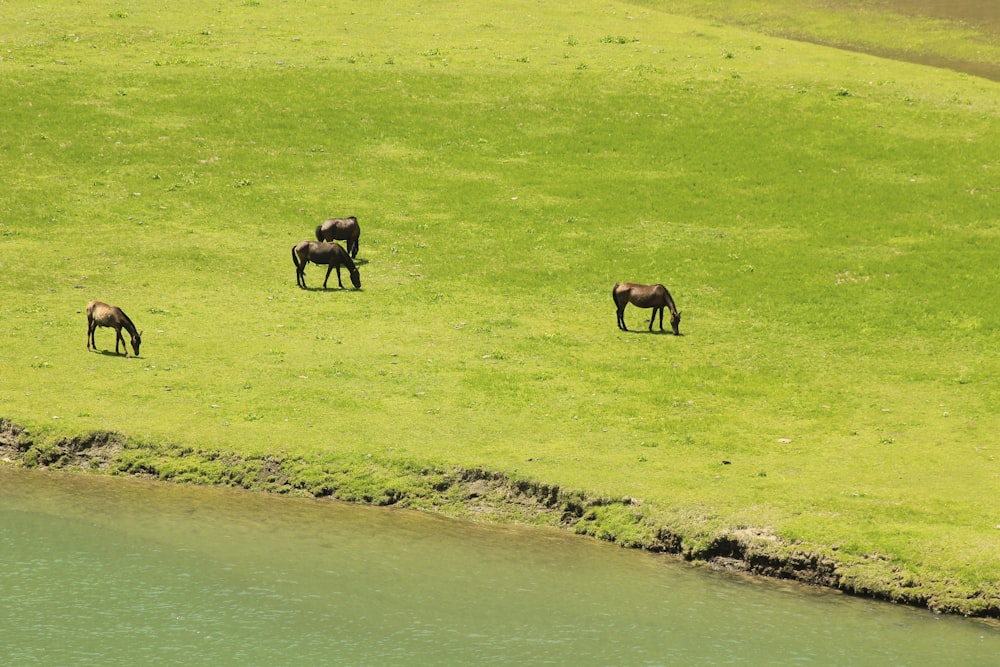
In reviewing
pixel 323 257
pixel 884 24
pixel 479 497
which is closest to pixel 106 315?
pixel 323 257

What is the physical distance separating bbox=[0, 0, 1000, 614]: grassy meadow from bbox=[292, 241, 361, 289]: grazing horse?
0.54 m

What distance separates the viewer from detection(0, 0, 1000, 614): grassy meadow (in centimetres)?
2478

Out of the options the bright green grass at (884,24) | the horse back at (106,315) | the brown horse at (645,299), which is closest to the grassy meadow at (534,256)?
the brown horse at (645,299)

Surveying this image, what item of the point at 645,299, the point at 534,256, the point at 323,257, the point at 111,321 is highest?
the point at 534,256

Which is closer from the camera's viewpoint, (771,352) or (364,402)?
(364,402)

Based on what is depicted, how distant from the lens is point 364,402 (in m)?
27.4

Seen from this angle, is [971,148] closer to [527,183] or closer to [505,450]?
[527,183]

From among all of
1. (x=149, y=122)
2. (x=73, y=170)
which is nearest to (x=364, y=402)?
(x=73, y=170)

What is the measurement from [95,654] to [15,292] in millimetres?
17928

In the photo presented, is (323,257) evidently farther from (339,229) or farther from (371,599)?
(371,599)

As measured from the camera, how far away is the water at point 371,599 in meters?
18.9

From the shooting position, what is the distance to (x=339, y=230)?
38.0 metres

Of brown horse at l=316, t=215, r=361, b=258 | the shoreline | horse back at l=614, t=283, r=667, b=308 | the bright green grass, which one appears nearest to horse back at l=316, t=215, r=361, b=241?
brown horse at l=316, t=215, r=361, b=258

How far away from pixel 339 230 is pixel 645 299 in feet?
33.3
